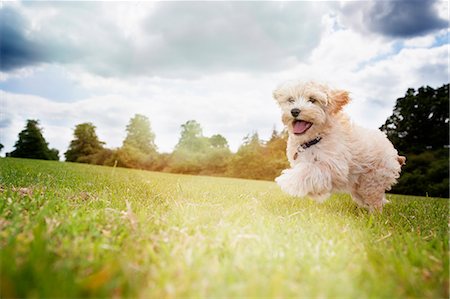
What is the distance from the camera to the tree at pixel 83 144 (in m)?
39.1

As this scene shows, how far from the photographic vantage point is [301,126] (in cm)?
473

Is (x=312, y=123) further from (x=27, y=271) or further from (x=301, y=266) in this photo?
(x=27, y=271)

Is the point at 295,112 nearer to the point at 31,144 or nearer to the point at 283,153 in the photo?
the point at 283,153

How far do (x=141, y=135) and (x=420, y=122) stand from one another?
2864 centimetres

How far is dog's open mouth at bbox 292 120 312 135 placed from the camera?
4723 millimetres

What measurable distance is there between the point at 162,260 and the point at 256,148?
93.2ft

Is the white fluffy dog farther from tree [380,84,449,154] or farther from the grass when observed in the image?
tree [380,84,449,154]

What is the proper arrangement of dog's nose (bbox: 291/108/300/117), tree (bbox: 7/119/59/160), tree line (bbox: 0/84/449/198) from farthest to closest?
tree (bbox: 7/119/59/160) → tree line (bbox: 0/84/449/198) → dog's nose (bbox: 291/108/300/117)

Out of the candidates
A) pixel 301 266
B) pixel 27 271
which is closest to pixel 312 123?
pixel 301 266

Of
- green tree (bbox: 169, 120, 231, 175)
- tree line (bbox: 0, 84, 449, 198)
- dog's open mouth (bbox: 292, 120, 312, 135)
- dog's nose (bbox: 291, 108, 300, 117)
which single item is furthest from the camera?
green tree (bbox: 169, 120, 231, 175)

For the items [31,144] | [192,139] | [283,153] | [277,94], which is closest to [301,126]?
[277,94]

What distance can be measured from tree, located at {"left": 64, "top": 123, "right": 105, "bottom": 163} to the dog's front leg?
36.0 meters

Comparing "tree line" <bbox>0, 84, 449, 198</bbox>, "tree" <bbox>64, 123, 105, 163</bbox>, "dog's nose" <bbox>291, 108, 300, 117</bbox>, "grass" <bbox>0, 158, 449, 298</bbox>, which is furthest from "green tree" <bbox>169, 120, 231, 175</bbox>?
"grass" <bbox>0, 158, 449, 298</bbox>

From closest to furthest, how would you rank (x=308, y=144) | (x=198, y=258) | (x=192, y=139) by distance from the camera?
(x=198, y=258), (x=308, y=144), (x=192, y=139)
